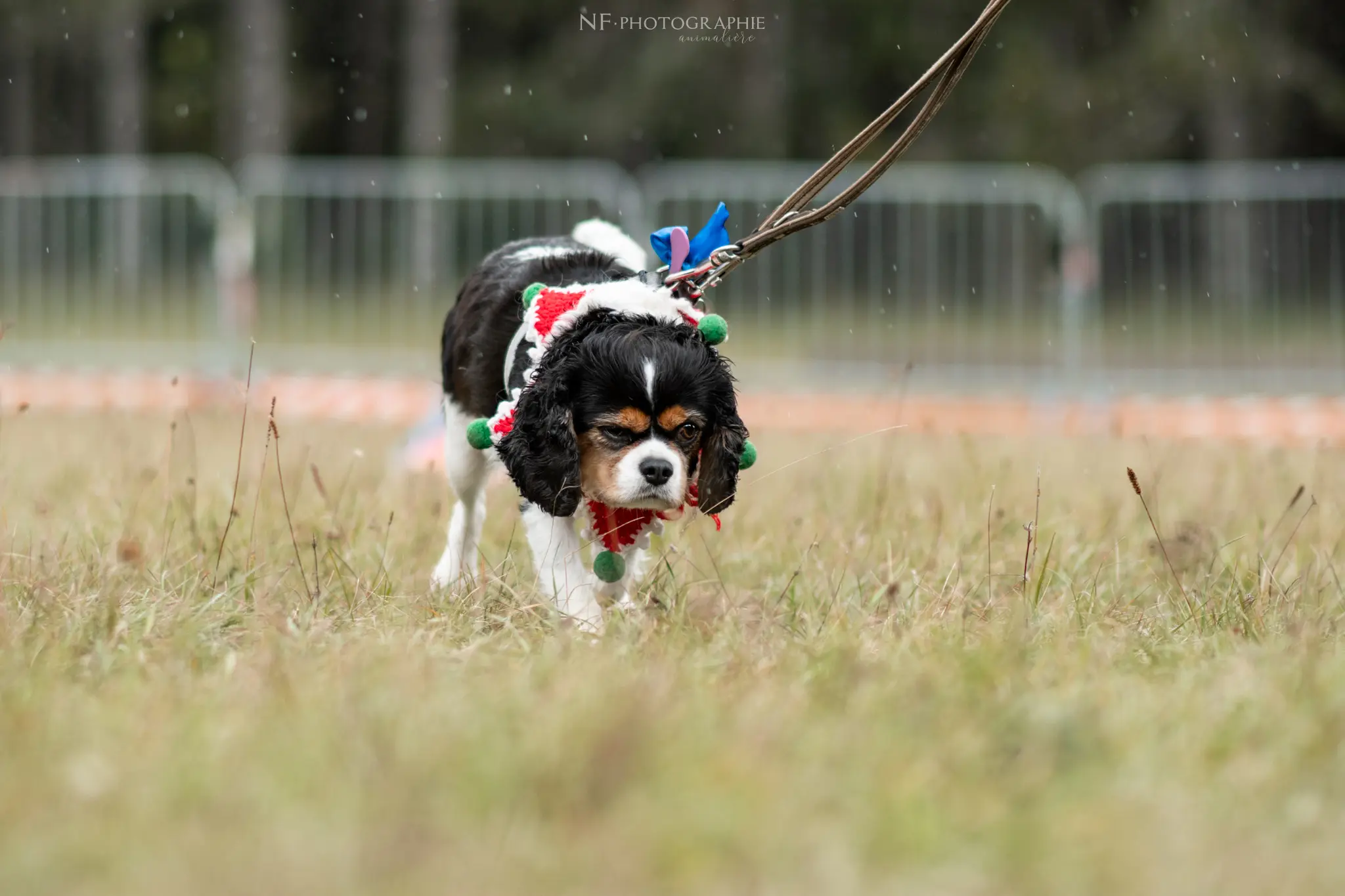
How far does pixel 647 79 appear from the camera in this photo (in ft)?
87.6

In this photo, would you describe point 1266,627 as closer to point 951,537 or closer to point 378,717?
point 951,537

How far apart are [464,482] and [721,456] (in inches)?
48.8

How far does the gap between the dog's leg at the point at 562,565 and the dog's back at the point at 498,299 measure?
1.83ft

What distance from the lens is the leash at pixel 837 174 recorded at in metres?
4.09

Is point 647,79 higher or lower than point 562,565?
higher

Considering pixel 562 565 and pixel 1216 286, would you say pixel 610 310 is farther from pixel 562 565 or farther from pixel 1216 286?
pixel 1216 286

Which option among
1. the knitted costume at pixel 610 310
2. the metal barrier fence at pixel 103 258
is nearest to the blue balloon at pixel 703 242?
the knitted costume at pixel 610 310

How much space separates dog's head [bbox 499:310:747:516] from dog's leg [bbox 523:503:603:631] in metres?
0.11

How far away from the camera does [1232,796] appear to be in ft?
8.50

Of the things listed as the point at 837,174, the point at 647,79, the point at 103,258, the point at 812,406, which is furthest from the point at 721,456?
the point at 647,79

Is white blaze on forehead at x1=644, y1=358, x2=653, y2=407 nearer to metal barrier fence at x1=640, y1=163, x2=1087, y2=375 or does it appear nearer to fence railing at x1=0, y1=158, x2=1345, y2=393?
fence railing at x1=0, y1=158, x2=1345, y2=393

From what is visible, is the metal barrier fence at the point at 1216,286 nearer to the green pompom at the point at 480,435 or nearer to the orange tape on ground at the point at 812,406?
the orange tape on ground at the point at 812,406

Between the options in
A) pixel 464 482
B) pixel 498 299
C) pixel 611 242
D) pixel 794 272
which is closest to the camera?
pixel 498 299

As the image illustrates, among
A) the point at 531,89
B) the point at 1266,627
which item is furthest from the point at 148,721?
the point at 531,89
